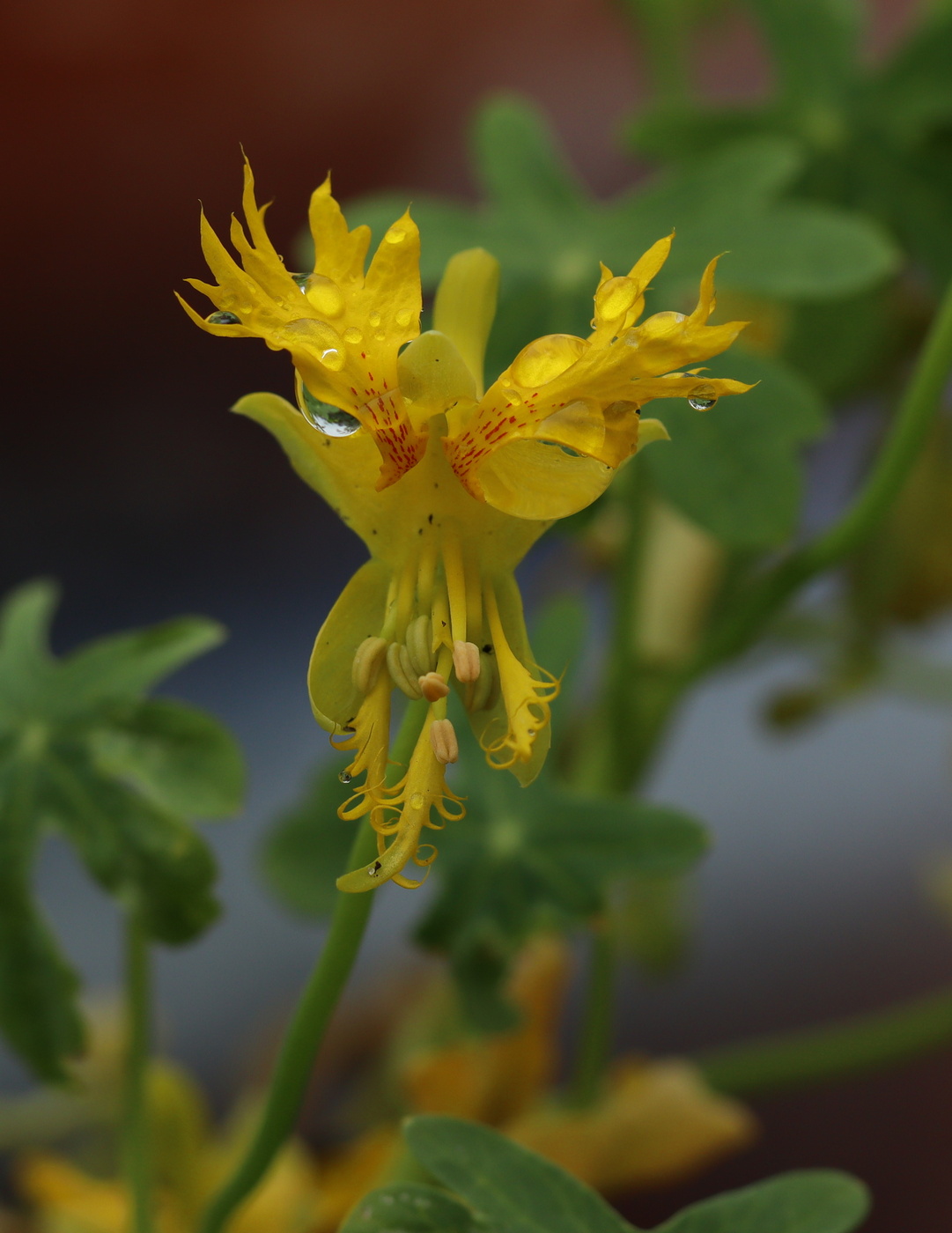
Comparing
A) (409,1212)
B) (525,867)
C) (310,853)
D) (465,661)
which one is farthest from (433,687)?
(310,853)

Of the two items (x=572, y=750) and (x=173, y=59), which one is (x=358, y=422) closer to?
(x=572, y=750)

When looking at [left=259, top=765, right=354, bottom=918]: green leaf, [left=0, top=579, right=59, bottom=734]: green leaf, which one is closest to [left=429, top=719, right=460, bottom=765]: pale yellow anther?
[left=0, top=579, right=59, bottom=734]: green leaf

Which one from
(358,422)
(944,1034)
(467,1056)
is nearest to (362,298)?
(358,422)

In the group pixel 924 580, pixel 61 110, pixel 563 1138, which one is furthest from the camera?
pixel 61 110

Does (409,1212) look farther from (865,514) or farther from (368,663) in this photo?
(865,514)

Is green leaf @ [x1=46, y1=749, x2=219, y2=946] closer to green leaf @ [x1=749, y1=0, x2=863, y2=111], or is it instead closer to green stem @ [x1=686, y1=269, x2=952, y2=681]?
green stem @ [x1=686, y1=269, x2=952, y2=681]

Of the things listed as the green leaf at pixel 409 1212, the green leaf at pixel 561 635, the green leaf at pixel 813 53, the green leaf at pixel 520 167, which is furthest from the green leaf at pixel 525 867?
the green leaf at pixel 813 53

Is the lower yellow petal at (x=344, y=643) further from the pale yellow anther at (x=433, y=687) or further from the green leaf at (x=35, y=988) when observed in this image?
the green leaf at (x=35, y=988)
